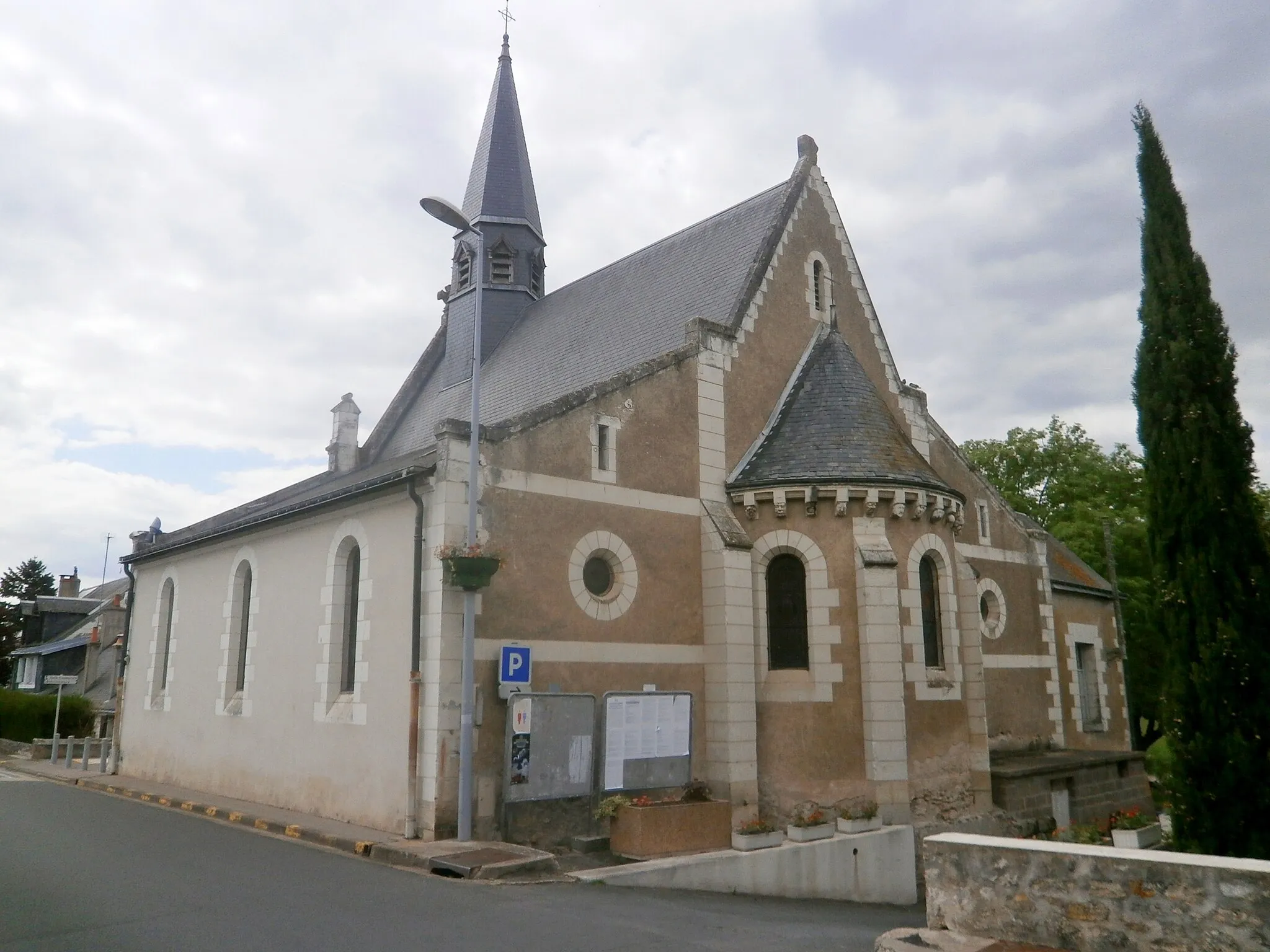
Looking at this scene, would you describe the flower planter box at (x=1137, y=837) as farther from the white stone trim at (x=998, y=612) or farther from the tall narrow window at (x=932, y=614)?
the white stone trim at (x=998, y=612)

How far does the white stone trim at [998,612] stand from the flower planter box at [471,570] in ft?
41.9

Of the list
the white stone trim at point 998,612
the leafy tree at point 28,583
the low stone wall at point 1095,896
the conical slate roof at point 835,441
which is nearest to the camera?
the low stone wall at point 1095,896

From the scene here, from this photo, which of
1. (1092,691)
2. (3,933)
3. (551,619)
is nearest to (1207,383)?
(551,619)

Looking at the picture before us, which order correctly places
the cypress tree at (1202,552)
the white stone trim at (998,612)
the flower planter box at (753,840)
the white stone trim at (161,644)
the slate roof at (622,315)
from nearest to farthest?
the cypress tree at (1202,552), the flower planter box at (753,840), the slate roof at (622,315), the white stone trim at (161,644), the white stone trim at (998,612)

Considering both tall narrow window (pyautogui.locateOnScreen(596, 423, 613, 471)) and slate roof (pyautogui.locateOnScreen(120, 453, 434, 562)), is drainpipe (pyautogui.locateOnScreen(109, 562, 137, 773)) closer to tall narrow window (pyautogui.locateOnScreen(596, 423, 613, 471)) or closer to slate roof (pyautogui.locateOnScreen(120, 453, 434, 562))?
slate roof (pyautogui.locateOnScreen(120, 453, 434, 562))

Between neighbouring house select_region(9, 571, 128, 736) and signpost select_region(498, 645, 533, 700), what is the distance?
66.4 ft

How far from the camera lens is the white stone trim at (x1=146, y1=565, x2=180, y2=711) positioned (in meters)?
18.8

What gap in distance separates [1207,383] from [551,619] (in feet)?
26.8

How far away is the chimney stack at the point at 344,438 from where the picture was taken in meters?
23.7

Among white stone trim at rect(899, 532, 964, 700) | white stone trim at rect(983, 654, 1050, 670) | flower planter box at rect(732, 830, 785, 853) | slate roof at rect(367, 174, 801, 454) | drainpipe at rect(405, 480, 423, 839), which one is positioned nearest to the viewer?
drainpipe at rect(405, 480, 423, 839)

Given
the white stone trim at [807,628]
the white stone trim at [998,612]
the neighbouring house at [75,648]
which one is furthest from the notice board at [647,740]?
the neighbouring house at [75,648]

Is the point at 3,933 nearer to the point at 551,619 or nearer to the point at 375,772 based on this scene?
the point at 375,772

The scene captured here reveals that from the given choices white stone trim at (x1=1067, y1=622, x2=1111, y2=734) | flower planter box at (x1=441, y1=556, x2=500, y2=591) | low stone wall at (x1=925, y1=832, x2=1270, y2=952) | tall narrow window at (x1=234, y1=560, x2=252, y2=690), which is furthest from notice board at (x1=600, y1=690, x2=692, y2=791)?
white stone trim at (x1=1067, y1=622, x2=1111, y2=734)

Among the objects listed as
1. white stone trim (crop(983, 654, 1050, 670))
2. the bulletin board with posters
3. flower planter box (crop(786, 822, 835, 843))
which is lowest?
flower planter box (crop(786, 822, 835, 843))
